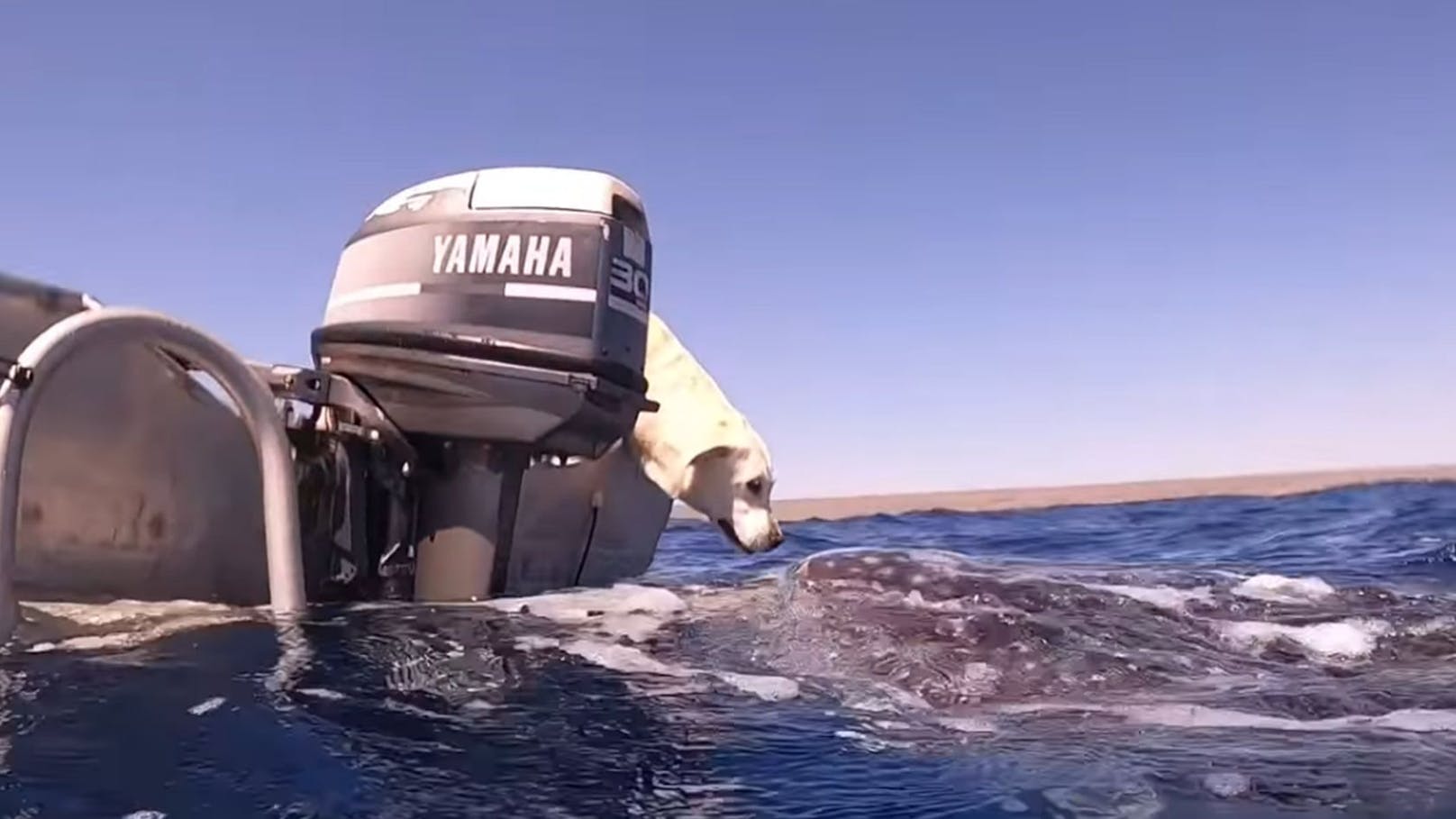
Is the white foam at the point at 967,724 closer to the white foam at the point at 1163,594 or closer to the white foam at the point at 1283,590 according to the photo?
the white foam at the point at 1163,594

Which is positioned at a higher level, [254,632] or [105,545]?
[105,545]

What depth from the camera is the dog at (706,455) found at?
4.89m

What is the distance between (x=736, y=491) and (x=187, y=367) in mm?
2258

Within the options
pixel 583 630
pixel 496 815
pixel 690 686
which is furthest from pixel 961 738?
pixel 583 630

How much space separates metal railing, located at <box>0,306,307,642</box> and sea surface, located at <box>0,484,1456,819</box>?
0.18m

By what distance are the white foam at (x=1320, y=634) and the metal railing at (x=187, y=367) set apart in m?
2.94

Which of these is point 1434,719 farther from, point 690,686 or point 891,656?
point 690,686

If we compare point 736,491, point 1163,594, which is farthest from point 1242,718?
point 736,491

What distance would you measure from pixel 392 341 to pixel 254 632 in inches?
47.2

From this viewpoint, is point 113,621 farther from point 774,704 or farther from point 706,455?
point 706,455

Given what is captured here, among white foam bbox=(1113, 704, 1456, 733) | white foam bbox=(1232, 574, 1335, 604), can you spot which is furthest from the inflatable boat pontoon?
white foam bbox=(1232, 574, 1335, 604)

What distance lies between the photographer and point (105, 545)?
132 inches

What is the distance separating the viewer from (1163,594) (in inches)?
172

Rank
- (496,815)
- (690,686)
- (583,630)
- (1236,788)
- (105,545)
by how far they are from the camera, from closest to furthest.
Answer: (496,815), (1236,788), (690,686), (105,545), (583,630)
